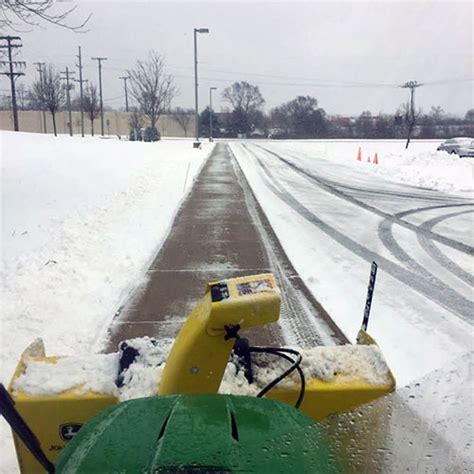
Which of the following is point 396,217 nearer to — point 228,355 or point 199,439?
point 228,355

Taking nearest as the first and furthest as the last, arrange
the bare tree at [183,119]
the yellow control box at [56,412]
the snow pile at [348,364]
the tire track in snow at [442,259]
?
the yellow control box at [56,412], the snow pile at [348,364], the tire track in snow at [442,259], the bare tree at [183,119]

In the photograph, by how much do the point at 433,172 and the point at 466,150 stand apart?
37.3 ft

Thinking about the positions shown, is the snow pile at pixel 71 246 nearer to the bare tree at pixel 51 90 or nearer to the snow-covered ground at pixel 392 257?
the snow-covered ground at pixel 392 257

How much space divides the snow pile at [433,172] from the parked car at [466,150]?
20.1 ft

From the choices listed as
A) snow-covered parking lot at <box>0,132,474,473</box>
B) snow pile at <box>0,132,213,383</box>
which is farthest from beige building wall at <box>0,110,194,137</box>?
snow-covered parking lot at <box>0,132,474,473</box>

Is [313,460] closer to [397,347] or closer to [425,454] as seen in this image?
[425,454]

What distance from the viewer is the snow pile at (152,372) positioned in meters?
2.16

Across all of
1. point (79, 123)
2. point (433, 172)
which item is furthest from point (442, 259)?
point (79, 123)

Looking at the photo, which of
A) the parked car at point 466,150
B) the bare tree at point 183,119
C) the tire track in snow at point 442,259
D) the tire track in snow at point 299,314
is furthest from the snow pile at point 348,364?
the bare tree at point 183,119

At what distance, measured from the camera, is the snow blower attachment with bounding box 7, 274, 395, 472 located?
4.25ft

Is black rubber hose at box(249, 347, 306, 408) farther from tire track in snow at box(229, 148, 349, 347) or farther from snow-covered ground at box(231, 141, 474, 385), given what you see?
tire track in snow at box(229, 148, 349, 347)

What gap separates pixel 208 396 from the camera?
1.60 m

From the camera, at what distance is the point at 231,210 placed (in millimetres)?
12031

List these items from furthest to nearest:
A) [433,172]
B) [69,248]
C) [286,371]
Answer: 1. [433,172]
2. [69,248]
3. [286,371]
